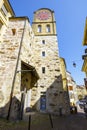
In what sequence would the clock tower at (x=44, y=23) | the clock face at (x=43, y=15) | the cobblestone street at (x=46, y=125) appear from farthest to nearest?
the clock face at (x=43, y=15) → the clock tower at (x=44, y=23) → the cobblestone street at (x=46, y=125)

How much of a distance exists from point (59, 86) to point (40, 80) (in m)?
2.32

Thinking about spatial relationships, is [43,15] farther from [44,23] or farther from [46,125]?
[46,125]

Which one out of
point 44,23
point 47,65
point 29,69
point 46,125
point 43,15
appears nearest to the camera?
point 46,125

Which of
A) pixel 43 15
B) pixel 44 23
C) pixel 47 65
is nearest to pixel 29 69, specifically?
pixel 47 65

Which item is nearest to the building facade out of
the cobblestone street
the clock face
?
the clock face

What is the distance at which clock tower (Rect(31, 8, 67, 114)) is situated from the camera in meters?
11.6

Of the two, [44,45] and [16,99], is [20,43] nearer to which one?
Result: [16,99]

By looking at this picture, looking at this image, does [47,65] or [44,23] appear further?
[44,23]

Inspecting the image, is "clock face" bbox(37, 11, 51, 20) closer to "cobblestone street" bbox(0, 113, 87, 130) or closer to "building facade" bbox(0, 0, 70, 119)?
"building facade" bbox(0, 0, 70, 119)

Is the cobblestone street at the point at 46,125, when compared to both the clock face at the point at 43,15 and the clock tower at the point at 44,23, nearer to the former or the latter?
the clock tower at the point at 44,23

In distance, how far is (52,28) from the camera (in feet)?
55.1

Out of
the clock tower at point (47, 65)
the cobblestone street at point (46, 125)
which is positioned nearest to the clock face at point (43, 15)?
the clock tower at point (47, 65)

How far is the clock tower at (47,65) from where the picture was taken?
11617mm

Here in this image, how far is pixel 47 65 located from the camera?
13.6 metres
